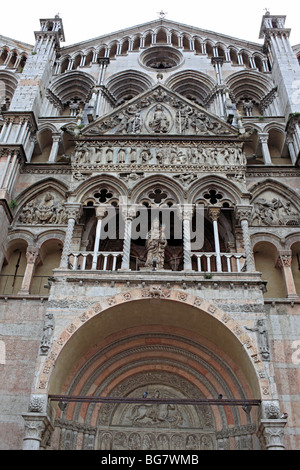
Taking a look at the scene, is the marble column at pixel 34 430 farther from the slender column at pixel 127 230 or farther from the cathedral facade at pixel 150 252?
the slender column at pixel 127 230

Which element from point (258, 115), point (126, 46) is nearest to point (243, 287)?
point (258, 115)

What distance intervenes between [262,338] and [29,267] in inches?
304

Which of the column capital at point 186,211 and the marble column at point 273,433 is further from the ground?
the column capital at point 186,211

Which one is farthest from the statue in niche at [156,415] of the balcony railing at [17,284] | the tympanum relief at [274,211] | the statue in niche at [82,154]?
the statue in niche at [82,154]

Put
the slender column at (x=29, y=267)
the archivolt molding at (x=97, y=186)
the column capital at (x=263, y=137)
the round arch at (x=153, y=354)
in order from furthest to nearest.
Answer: the column capital at (x=263, y=137)
the archivolt molding at (x=97, y=186)
the slender column at (x=29, y=267)
the round arch at (x=153, y=354)

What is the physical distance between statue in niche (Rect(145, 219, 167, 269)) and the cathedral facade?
5 cm

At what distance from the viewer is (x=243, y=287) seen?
1136 centimetres

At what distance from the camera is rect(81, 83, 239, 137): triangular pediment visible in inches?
605

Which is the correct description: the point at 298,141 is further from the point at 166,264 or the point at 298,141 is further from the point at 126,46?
the point at 126,46

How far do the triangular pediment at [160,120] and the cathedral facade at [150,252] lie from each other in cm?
6

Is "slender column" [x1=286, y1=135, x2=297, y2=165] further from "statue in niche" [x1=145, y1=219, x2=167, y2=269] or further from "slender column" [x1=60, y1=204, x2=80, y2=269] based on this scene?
"slender column" [x1=60, y1=204, x2=80, y2=269]

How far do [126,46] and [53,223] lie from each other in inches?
479

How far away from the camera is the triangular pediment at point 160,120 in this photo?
15.4 meters

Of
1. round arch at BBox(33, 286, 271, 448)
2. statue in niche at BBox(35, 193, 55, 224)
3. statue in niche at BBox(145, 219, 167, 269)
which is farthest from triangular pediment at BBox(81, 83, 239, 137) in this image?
round arch at BBox(33, 286, 271, 448)
